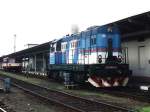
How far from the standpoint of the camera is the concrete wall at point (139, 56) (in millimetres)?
21859

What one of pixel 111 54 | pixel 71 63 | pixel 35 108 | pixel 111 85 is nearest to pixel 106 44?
pixel 111 54

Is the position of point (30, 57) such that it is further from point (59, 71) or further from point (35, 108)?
point (35, 108)

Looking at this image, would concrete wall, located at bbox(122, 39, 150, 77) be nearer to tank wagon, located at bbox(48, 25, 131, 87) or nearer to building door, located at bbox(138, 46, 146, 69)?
building door, located at bbox(138, 46, 146, 69)

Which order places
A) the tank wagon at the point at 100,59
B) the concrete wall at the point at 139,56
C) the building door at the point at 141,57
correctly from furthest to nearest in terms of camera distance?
the building door at the point at 141,57 → the concrete wall at the point at 139,56 → the tank wagon at the point at 100,59

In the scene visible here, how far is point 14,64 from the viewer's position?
54812mm

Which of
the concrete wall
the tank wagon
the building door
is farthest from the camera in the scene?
the building door

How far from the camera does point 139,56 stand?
22.8m

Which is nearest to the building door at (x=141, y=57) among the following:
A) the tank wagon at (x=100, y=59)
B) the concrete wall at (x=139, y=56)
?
the concrete wall at (x=139, y=56)

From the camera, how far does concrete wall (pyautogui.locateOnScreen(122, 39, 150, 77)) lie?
21.9m

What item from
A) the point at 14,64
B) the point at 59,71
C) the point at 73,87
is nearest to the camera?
the point at 73,87

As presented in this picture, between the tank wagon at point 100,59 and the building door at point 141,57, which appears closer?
the tank wagon at point 100,59

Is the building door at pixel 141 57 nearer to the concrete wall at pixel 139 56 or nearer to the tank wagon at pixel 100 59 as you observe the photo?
the concrete wall at pixel 139 56

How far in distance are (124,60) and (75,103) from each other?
6.60m

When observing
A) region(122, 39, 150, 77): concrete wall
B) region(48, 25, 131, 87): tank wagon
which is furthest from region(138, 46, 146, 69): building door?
region(48, 25, 131, 87): tank wagon
